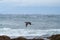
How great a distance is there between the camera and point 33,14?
136 ft

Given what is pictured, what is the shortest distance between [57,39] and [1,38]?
1.82m

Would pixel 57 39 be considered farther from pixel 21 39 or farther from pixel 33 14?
pixel 33 14

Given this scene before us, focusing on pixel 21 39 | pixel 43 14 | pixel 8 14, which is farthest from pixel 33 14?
pixel 21 39

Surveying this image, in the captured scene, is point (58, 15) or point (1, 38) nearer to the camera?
point (1, 38)

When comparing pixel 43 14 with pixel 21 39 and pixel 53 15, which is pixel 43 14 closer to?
pixel 53 15

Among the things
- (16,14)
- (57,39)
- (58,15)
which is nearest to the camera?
(57,39)

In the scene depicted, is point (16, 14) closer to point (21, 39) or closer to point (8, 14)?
point (8, 14)

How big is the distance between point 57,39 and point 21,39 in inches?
46.8

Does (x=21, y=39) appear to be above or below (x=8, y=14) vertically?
below

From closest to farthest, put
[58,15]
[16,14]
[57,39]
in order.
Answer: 1. [57,39]
2. [58,15]
3. [16,14]

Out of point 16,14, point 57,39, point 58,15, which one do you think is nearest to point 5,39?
point 57,39

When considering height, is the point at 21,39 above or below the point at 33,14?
below

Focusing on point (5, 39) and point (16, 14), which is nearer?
point (5, 39)

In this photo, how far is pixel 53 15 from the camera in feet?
131
